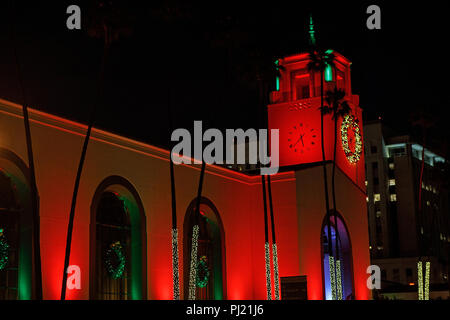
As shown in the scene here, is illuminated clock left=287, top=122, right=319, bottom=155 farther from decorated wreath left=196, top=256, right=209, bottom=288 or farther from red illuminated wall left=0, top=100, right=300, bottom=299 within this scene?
decorated wreath left=196, top=256, right=209, bottom=288

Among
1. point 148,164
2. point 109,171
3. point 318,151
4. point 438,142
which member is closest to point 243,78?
point 148,164


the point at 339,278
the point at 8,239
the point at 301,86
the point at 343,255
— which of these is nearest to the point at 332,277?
the point at 339,278

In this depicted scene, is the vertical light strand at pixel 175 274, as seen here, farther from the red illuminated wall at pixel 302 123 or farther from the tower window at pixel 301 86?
the tower window at pixel 301 86

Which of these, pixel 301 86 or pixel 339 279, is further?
pixel 301 86

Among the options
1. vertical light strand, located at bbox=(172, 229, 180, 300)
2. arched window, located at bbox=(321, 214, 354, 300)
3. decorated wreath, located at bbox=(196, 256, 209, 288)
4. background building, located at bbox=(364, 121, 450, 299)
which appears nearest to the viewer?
vertical light strand, located at bbox=(172, 229, 180, 300)

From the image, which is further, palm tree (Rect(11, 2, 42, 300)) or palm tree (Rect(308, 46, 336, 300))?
palm tree (Rect(308, 46, 336, 300))

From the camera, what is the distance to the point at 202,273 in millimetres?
39469

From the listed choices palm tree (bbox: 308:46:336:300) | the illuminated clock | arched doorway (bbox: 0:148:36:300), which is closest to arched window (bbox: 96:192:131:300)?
arched doorway (bbox: 0:148:36:300)

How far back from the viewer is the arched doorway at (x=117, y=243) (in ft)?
106

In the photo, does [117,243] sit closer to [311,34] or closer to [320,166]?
[320,166]

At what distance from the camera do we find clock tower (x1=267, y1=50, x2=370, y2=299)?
43.4 m

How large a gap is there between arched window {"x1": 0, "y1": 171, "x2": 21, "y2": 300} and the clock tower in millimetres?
18400

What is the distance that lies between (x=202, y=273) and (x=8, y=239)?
44.2 ft
